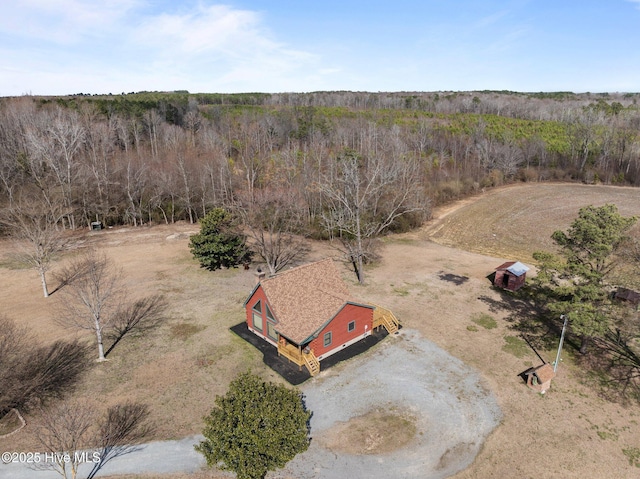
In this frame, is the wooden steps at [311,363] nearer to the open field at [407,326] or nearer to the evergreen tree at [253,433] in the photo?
the open field at [407,326]

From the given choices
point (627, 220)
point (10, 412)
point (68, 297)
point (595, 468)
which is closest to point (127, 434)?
point (10, 412)

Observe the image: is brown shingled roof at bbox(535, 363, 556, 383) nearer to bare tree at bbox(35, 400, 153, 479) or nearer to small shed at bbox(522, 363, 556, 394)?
small shed at bbox(522, 363, 556, 394)

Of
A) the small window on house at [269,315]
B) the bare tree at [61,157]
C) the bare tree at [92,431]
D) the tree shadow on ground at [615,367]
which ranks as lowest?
the tree shadow on ground at [615,367]

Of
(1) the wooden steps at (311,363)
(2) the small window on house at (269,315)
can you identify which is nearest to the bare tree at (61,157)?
(2) the small window on house at (269,315)

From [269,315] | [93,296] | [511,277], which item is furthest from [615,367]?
[93,296]

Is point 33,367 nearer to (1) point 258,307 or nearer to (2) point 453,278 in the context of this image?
(1) point 258,307

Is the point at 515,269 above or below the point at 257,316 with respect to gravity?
above

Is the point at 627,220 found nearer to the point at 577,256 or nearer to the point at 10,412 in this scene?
the point at 577,256
